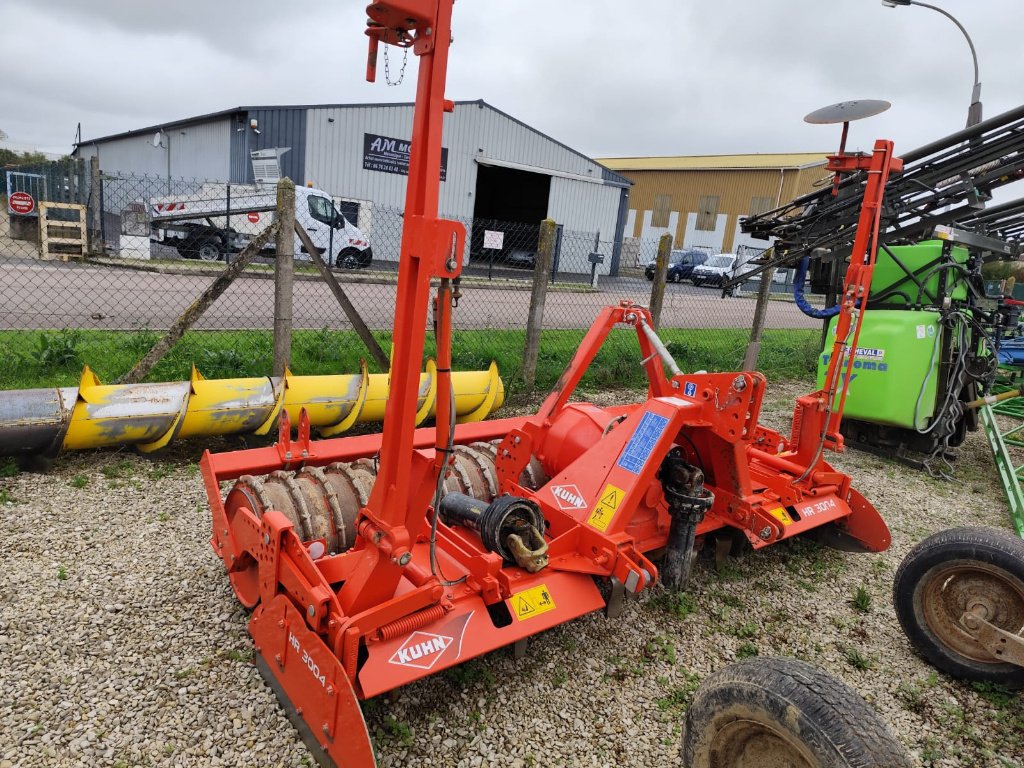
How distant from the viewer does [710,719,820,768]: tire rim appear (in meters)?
1.90

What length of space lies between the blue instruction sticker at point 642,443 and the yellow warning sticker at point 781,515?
1101 mm

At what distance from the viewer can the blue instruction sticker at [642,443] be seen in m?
3.17

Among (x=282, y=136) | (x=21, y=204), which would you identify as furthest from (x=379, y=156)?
(x=21, y=204)

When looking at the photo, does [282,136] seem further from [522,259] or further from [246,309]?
[246,309]

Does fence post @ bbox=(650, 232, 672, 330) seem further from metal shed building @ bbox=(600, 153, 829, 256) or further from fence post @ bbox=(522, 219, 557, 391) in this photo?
metal shed building @ bbox=(600, 153, 829, 256)

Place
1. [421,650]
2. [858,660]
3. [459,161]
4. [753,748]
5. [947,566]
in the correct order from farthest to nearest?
[459,161] < [858,660] < [947,566] < [421,650] < [753,748]

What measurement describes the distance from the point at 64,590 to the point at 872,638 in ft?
13.5

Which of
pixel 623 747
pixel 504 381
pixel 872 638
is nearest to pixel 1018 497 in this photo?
pixel 872 638

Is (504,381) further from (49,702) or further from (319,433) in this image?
(49,702)

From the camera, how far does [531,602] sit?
274 cm

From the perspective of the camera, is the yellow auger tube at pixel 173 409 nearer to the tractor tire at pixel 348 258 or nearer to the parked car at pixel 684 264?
the tractor tire at pixel 348 258

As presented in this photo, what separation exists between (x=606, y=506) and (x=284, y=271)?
3.61 m

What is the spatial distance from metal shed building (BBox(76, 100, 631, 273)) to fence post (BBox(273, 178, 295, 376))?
1163cm

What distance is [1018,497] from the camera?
4863 millimetres
